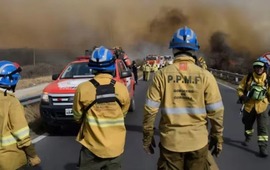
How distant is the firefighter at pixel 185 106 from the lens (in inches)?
156

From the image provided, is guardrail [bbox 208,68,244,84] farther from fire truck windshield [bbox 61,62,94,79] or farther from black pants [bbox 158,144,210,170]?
black pants [bbox 158,144,210,170]

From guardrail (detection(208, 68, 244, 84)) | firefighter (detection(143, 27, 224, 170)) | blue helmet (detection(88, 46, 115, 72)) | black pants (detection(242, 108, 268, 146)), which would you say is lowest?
guardrail (detection(208, 68, 244, 84))

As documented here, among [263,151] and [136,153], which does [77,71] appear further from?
[263,151]

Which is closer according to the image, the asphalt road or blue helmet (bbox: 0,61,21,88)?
blue helmet (bbox: 0,61,21,88)

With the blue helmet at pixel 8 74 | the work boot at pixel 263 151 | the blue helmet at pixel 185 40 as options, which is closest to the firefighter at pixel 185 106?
the blue helmet at pixel 185 40

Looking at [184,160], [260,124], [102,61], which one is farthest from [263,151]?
[102,61]

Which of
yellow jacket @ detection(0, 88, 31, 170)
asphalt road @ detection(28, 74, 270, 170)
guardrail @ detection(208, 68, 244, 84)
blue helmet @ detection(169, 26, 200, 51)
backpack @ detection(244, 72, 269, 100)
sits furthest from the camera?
guardrail @ detection(208, 68, 244, 84)

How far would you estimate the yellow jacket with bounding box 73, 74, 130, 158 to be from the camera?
4109mm

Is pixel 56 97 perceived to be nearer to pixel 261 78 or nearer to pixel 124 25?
pixel 261 78

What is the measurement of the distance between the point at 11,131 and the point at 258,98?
506 centimetres

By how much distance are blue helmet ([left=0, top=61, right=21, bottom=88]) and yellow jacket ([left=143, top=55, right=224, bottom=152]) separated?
133cm

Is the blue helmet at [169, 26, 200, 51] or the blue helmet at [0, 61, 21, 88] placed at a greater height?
the blue helmet at [169, 26, 200, 51]

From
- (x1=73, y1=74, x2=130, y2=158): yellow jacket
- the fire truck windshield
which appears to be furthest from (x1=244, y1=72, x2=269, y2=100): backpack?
the fire truck windshield

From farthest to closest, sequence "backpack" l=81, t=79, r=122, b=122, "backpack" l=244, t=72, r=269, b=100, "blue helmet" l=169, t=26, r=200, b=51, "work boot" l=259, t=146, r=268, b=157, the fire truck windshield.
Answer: the fire truck windshield < "backpack" l=244, t=72, r=269, b=100 < "work boot" l=259, t=146, r=268, b=157 < "backpack" l=81, t=79, r=122, b=122 < "blue helmet" l=169, t=26, r=200, b=51
